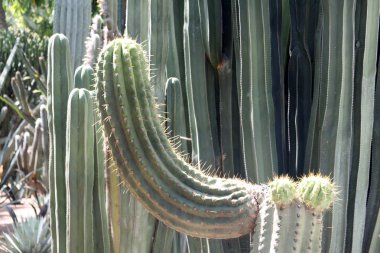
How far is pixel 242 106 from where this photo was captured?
10.9ft

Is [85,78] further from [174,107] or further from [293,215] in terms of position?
[293,215]

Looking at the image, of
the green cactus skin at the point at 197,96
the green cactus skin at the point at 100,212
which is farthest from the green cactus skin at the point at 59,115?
the green cactus skin at the point at 197,96

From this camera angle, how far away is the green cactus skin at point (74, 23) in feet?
13.0

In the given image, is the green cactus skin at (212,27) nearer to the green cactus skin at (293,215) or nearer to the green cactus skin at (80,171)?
the green cactus skin at (80,171)

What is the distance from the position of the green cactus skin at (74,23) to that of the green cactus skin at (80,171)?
0.93 metres

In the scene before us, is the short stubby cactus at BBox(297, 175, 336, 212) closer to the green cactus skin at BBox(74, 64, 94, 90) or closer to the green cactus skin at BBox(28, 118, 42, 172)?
the green cactus skin at BBox(74, 64, 94, 90)

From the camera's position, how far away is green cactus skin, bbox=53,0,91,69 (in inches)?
156

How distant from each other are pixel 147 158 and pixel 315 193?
596 millimetres

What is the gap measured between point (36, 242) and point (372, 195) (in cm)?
371

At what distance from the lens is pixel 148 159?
92.8 inches

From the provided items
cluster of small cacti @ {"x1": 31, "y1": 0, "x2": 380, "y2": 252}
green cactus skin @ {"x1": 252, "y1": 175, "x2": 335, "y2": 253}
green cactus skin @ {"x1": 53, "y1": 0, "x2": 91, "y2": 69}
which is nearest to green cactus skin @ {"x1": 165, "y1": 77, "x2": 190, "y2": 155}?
cluster of small cacti @ {"x1": 31, "y1": 0, "x2": 380, "y2": 252}

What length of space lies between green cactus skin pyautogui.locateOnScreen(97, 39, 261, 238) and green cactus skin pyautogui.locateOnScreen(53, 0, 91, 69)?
1.56 metres

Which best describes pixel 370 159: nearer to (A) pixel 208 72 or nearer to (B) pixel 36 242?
(A) pixel 208 72

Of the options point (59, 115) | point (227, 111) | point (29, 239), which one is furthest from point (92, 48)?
point (29, 239)
